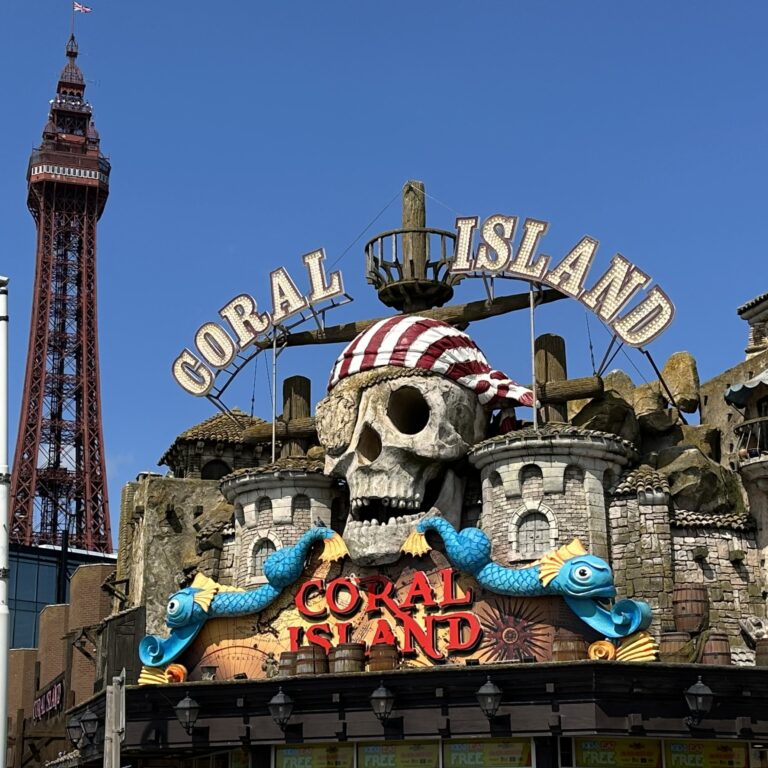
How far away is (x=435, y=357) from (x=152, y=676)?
39.5 feet

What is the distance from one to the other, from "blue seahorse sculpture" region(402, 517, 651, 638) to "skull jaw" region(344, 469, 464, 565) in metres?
1.12

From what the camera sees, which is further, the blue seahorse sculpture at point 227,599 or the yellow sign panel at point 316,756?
the blue seahorse sculpture at point 227,599

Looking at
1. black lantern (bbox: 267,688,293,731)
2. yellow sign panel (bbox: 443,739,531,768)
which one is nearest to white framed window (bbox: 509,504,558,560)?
yellow sign panel (bbox: 443,739,531,768)

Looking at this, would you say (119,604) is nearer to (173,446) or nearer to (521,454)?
(173,446)

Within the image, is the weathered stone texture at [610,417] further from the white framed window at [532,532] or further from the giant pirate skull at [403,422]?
the white framed window at [532,532]

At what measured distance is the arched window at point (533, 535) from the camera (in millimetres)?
39500

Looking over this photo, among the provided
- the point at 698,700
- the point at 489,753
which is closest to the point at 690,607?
the point at 698,700

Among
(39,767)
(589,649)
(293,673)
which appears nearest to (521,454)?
(589,649)

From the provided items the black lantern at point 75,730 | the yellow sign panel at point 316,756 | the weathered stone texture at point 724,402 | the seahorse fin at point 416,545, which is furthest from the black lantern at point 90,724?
the weathered stone texture at point 724,402

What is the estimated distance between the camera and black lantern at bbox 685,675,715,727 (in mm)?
34188

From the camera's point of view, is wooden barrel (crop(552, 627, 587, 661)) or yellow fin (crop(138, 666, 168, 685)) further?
yellow fin (crop(138, 666, 168, 685))

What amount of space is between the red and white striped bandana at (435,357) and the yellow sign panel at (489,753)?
33.8ft

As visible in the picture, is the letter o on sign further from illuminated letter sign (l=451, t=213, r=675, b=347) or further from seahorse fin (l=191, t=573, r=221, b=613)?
illuminated letter sign (l=451, t=213, r=675, b=347)

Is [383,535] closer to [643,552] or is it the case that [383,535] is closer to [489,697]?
[643,552]
